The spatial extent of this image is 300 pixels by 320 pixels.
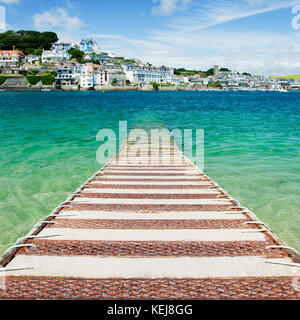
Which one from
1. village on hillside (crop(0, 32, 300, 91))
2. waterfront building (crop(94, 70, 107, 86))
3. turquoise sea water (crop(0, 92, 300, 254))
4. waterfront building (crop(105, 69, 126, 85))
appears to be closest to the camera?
turquoise sea water (crop(0, 92, 300, 254))

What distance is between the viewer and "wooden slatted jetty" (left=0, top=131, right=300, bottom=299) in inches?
109

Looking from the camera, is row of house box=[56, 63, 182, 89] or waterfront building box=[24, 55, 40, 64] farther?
waterfront building box=[24, 55, 40, 64]

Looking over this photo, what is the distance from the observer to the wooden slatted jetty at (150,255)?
276cm

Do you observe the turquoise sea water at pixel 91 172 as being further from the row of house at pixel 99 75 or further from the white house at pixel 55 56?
the white house at pixel 55 56

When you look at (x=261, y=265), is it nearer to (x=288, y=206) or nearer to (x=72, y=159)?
(x=288, y=206)

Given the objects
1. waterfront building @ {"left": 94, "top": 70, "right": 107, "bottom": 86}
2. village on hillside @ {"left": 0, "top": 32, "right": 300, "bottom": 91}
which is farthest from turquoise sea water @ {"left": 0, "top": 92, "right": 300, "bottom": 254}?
waterfront building @ {"left": 94, "top": 70, "right": 107, "bottom": 86}

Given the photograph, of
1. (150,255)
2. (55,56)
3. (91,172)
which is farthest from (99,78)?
(150,255)

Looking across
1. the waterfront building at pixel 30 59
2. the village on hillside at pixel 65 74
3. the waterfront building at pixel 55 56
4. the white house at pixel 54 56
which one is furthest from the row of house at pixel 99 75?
the waterfront building at pixel 30 59

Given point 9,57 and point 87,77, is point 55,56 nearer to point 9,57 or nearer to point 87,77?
point 9,57

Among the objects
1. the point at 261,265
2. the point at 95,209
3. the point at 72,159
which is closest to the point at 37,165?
the point at 72,159

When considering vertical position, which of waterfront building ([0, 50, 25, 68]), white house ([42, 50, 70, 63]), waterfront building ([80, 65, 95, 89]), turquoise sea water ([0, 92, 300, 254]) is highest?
white house ([42, 50, 70, 63])

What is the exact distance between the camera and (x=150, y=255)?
11.1 ft

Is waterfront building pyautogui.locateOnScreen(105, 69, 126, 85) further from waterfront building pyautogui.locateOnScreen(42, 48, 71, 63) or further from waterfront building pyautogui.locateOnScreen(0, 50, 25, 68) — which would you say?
waterfront building pyautogui.locateOnScreen(0, 50, 25, 68)

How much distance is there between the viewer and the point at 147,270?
3.07 metres
